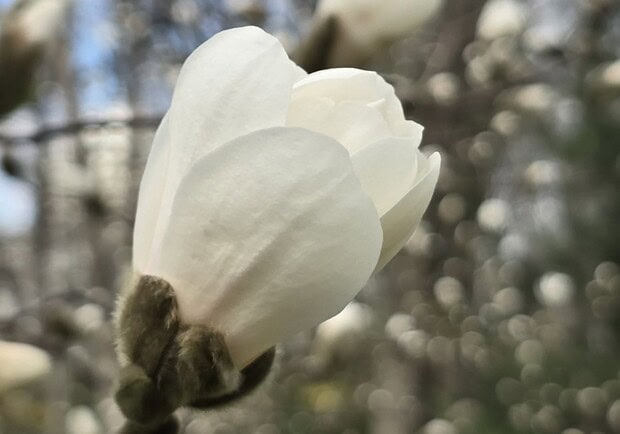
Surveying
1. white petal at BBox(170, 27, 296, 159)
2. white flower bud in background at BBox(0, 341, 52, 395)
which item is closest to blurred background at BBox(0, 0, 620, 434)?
white flower bud in background at BBox(0, 341, 52, 395)

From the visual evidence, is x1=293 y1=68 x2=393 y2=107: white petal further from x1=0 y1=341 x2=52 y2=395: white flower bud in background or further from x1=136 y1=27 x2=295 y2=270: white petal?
x1=0 y1=341 x2=52 y2=395: white flower bud in background

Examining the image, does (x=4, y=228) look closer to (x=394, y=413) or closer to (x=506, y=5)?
(x=394, y=413)

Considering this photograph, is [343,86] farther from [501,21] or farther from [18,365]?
[501,21]

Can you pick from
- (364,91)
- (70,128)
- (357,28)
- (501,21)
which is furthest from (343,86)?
Result: (501,21)

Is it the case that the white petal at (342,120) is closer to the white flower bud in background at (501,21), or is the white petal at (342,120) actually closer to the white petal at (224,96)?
the white petal at (224,96)

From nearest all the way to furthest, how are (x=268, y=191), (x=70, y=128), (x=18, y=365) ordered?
(x=268, y=191)
(x=18, y=365)
(x=70, y=128)

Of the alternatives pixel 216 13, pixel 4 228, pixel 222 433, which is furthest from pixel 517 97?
pixel 4 228

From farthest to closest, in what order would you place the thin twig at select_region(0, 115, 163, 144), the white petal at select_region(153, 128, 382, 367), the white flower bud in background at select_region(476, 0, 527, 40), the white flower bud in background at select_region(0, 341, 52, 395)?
the white flower bud in background at select_region(476, 0, 527, 40) < the thin twig at select_region(0, 115, 163, 144) < the white flower bud in background at select_region(0, 341, 52, 395) < the white petal at select_region(153, 128, 382, 367)
